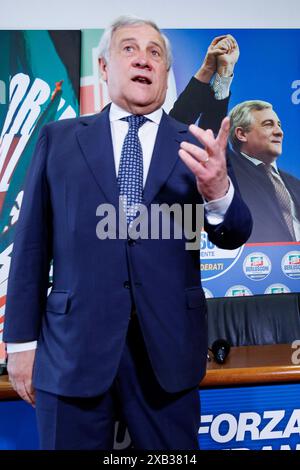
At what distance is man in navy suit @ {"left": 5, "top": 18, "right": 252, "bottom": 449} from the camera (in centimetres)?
95

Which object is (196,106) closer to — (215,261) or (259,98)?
(259,98)

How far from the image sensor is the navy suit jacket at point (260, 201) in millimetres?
3031

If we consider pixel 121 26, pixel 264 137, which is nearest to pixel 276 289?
pixel 264 137

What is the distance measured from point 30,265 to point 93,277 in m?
0.14

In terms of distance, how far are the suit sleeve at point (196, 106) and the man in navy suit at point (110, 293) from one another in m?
1.95

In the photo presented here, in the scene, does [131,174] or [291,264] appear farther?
[291,264]

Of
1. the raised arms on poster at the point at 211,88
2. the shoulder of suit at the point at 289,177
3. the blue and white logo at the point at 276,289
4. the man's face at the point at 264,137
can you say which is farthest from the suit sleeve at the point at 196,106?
the blue and white logo at the point at 276,289

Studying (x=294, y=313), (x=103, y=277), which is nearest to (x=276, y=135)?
(x=294, y=313)

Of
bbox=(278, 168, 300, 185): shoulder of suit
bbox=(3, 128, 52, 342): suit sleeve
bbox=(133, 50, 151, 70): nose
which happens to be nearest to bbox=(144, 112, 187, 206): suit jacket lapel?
bbox=(133, 50, 151, 70): nose

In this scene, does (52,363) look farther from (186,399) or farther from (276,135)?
(276,135)

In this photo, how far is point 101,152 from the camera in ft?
3.34

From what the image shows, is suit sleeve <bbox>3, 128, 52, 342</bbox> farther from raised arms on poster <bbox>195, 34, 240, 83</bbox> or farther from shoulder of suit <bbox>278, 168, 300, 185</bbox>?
shoulder of suit <bbox>278, 168, 300, 185</bbox>

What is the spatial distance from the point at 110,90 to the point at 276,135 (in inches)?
86.1

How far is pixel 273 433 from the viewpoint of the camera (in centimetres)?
164
